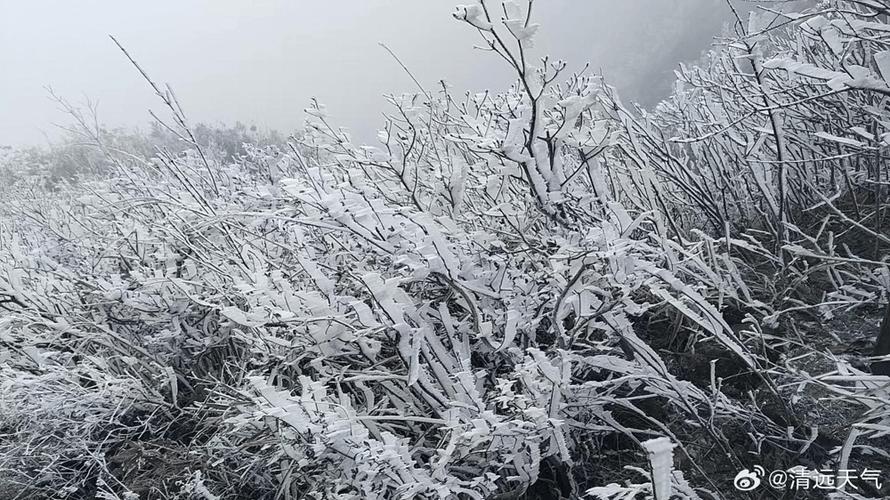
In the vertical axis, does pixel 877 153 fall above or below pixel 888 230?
above

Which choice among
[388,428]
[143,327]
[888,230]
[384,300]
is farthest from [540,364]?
[143,327]

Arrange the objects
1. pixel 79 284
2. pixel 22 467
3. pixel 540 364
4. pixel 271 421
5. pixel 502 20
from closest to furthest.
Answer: pixel 502 20 → pixel 540 364 → pixel 271 421 → pixel 22 467 → pixel 79 284

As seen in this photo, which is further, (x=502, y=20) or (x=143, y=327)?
(x=143, y=327)

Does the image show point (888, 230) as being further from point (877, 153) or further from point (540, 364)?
point (540, 364)

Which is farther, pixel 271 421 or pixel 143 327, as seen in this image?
pixel 143 327

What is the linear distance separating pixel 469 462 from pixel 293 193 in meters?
1.13

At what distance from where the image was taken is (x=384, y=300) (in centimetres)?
155

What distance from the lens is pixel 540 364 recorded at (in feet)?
5.05

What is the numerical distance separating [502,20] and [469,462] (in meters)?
1.47

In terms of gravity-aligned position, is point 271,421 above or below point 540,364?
below

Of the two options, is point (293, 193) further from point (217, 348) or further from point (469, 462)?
point (217, 348)

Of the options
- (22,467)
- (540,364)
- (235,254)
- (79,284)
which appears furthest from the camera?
(79,284)

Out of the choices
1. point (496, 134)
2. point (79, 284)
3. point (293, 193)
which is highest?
point (496, 134)

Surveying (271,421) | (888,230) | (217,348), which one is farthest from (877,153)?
(217,348)
